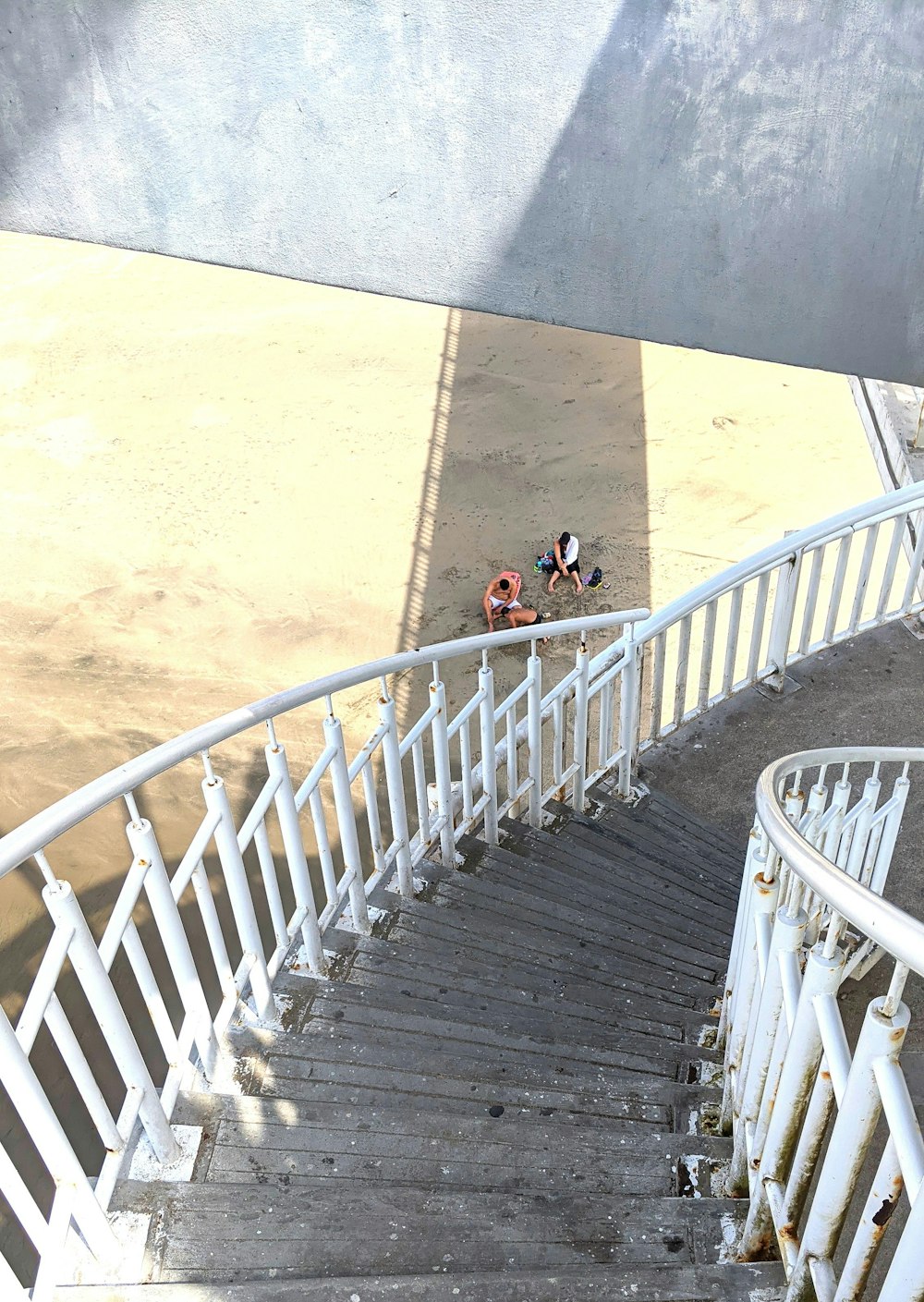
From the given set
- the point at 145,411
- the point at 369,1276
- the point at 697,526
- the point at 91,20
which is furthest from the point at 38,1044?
the point at 145,411

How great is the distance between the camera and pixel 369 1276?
199cm

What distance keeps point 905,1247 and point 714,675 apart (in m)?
7.13

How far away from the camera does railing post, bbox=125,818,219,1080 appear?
7.06 ft

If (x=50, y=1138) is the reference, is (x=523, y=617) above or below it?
above

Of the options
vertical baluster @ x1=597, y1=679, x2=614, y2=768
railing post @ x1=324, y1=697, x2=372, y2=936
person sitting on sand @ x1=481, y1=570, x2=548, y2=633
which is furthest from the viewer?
person sitting on sand @ x1=481, y1=570, x2=548, y2=633

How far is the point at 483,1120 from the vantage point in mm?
2564

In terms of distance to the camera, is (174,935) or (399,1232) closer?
(399,1232)

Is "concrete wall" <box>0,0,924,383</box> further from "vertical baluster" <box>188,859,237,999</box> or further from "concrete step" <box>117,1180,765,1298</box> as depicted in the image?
"concrete step" <box>117,1180,765,1298</box>

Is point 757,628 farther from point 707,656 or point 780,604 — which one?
point 707,656

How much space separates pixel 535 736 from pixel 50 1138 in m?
2.54

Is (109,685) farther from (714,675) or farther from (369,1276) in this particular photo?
(369,1276)

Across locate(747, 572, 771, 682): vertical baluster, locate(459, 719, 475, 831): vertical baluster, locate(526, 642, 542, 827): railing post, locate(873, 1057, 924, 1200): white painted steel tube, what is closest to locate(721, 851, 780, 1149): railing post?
locate(873, 1057, 924, 1200): white painted steel tube

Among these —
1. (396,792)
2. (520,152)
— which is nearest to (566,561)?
(396,792)

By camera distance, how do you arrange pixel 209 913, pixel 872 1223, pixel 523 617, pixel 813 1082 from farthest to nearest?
pixel 523 617
pixel 209 913
pixel 813 1082
pixel 872 1223
